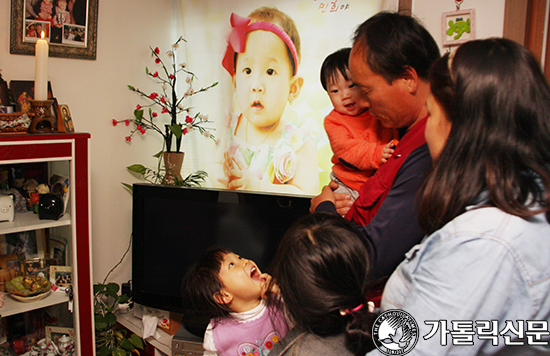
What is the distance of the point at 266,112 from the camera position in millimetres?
2525

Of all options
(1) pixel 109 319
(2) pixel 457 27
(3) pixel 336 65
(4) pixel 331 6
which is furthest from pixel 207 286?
(4) pixel 331 6

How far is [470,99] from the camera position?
73 centimetres

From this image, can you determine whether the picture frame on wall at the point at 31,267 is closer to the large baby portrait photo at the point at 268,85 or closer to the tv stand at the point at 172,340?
the tv stand at the point at 172,340

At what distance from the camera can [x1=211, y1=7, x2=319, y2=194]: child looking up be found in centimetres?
241

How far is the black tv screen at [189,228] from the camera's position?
2.02m

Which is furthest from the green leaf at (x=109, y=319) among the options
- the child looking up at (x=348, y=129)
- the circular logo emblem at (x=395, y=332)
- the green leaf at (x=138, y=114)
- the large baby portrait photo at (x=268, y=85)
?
the circular logo emblem at (x=395, y=332)

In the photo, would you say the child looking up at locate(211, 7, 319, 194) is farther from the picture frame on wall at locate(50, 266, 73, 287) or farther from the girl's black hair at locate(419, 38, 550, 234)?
the girl's black hair at locate(419, 38, 550, 234)

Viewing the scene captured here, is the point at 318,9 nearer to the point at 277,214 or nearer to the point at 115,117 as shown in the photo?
the point at 277,214

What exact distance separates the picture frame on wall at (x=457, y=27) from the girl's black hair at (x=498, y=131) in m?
1.10

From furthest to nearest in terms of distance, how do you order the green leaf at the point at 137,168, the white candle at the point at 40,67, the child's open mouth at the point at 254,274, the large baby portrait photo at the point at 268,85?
the green leaf at the point at 137,168
the large baby portrait photo at the point at 268,85
the white candle at the point at 40,67
the child's open mouth at the point at 254,274

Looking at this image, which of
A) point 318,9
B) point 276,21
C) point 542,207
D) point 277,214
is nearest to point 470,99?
point 542,207

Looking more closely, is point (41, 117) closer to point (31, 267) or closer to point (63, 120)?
point (63, 120)

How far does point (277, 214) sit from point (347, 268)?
1059 millimetres

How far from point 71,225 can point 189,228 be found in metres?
0.60
